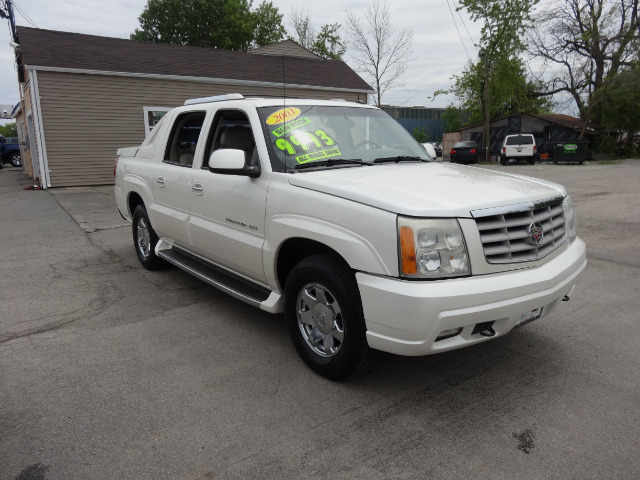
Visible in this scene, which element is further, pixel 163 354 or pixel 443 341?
pixel 163 354

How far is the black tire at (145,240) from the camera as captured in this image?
568cm

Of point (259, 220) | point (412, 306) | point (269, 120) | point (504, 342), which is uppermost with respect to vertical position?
point (269, 120)

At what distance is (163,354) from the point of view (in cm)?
371

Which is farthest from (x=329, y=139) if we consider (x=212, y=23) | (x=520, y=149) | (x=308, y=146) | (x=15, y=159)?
(x=212, y=23)

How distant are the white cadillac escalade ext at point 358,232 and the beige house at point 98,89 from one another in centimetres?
1080

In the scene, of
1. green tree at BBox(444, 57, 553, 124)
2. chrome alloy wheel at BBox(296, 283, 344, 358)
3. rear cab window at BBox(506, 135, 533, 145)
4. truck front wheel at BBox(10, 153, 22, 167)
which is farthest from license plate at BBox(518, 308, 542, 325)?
green tree at BBox(444, 57, 553, 124)

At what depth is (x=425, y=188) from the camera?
3.03 metres

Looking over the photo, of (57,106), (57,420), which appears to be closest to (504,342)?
(57,420)

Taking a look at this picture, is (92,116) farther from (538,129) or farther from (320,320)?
(538,129)

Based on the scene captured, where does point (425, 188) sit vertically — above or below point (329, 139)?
below

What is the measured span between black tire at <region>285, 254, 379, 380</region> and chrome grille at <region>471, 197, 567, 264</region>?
821mm

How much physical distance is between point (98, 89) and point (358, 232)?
52.6 feet

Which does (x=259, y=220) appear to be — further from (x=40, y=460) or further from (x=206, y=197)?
(x=40, y=460)

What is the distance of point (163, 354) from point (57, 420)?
37.6 inches
